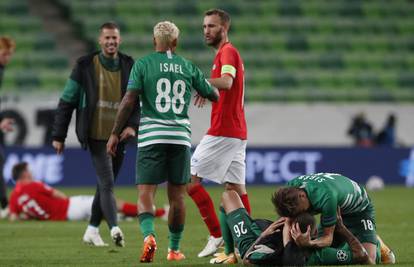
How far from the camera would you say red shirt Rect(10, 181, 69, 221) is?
15.5 meters

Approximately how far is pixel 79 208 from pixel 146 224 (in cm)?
596

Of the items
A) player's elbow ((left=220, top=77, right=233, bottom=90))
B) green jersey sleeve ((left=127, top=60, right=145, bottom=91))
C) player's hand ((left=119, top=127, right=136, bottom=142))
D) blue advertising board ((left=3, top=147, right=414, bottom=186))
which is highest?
green jersey sleeve ((left=127, top=60, right=145, bottom=91))

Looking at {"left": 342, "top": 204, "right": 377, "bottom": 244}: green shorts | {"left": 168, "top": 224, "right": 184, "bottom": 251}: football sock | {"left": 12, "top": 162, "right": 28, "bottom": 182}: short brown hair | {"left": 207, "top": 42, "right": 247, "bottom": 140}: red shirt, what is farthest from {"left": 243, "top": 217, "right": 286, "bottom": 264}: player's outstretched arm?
{"left": 12, "top": 162, "right": 28, "bottom": 182}: short brown hair

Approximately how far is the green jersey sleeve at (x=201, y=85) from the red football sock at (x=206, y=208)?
4.25 ft

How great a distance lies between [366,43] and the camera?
30.4 m

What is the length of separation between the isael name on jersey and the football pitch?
161cm

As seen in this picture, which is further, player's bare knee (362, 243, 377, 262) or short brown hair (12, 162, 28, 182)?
short brown hair (12, 162, 28, 182)

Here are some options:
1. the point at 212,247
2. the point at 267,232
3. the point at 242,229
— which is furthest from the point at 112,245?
the point at 267,232

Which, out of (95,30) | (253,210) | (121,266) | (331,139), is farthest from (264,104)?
(121,266)

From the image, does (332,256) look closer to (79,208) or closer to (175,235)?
(175,235)

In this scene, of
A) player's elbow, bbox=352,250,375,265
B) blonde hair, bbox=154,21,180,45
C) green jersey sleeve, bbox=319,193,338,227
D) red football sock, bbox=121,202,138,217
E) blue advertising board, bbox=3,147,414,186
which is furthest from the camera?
blue advertising board, bbox=3,147,414,186

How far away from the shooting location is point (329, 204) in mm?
8719

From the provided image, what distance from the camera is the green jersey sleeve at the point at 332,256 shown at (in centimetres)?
921

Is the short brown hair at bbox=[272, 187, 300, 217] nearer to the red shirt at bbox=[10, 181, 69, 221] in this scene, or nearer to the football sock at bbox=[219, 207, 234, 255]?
the football sock at bbox=[219, 207, 234, 255]
